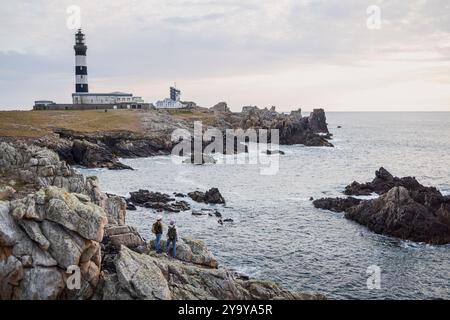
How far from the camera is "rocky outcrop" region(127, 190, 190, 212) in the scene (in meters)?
49.6

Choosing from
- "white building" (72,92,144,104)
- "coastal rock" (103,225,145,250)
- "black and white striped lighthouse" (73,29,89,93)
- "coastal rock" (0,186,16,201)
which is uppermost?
"black and white striped lighthouse" (73,29,89,93)

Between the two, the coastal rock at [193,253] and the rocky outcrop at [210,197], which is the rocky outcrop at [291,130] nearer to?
the rocky outcrop at [210,197]

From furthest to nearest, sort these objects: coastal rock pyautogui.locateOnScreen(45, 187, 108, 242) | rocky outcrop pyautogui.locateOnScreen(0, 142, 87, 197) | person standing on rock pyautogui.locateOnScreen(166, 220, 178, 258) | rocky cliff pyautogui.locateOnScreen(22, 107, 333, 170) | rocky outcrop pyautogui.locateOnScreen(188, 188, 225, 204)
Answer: rocky cliff pyautogui.locateOnScreen(22, 107, 333, 170) < rocky outcrop pyautogui.locateOnScreen(188, 188, 225, 204) < rocky outcrop pyautogui.locateOnScreen(0, 142, 87, 197) < person standing on rock pyautogui.locateOnScreen(166, 220, 178, 258) < coastal rock pyautogui.locateOnScreen(45, 187, 108, 242)

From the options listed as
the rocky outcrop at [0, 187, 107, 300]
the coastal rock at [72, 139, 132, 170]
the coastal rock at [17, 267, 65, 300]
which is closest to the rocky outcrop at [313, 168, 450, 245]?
the rocky outcrop at [0, 187, 107, 300]

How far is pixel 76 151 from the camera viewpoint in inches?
3219

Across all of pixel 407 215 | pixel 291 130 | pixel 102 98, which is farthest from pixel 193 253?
pixel 102 98

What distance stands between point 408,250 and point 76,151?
63.2 metres

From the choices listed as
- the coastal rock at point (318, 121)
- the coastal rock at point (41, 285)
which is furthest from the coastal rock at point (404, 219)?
the coastal rock at point (318, 121)

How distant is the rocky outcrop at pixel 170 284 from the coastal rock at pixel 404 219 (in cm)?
1873

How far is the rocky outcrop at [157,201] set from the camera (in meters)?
49.6

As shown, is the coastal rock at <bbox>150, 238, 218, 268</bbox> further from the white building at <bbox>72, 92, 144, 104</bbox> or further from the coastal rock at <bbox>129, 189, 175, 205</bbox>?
the white building at <bbox>72, 92, 144, 104</bbox>

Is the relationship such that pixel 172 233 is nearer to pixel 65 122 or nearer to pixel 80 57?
pixel 65 122

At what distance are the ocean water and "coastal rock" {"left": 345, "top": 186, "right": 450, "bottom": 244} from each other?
120 centimetres
